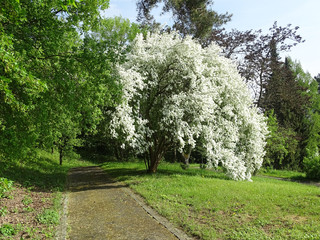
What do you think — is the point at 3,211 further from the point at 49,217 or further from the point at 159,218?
the point at 159,218

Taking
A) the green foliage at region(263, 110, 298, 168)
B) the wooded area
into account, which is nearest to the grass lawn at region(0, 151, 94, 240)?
the wooded area

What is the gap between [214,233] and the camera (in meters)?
6.40

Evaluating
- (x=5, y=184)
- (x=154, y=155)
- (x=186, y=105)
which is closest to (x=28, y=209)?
(x=5, y=184)

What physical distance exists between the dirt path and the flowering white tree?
330 cm

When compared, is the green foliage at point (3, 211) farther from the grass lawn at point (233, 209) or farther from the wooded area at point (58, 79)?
the grass lawn at point (233, 209)

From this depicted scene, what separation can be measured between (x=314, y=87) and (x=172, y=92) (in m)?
42.7

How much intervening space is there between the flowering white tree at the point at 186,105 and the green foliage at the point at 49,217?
5034 mm

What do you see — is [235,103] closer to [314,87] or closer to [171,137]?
[171,137]

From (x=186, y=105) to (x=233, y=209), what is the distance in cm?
647

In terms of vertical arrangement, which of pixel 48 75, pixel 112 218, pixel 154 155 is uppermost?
pixel 48 75

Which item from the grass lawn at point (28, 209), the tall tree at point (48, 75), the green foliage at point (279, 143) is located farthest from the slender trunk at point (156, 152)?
the green foliage at point (279, 143)

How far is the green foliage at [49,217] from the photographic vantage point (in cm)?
709

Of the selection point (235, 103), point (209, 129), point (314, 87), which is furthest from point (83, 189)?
point (314, 87)

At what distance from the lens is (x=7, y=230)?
593 centimetres
